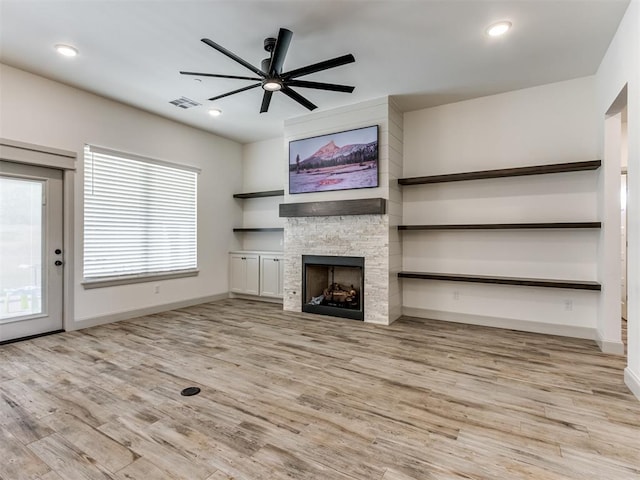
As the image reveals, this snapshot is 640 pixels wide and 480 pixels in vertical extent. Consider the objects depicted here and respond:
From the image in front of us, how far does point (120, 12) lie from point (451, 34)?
308cm

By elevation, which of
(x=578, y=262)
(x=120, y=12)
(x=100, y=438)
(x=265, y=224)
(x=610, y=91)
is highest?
(x=120, y=12)

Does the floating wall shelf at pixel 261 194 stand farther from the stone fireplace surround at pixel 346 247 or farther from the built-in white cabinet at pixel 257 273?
the built-in white cabinet at pixel 257 273

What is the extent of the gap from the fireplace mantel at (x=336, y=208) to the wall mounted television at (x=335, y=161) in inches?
10.0

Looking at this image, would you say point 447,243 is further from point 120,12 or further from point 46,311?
point 46,311

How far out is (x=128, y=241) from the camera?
5.05 m

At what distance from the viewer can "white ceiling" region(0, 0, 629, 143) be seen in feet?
9.30

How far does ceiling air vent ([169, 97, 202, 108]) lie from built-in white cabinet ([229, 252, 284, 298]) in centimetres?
279

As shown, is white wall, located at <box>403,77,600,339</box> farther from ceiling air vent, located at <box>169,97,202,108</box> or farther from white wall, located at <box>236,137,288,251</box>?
ceiling air vent, located at <box>169,97,202,108</box>

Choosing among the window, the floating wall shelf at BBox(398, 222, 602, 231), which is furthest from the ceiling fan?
the window

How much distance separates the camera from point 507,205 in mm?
4449

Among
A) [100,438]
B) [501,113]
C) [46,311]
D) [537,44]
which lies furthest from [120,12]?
[501,113]

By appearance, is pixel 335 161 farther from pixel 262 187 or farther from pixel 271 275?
pixel 271 275

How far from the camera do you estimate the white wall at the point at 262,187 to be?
6.55 m

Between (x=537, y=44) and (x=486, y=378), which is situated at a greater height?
(x=537, y=44)
